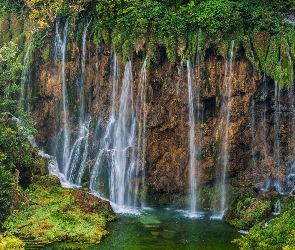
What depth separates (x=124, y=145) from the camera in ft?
75.0

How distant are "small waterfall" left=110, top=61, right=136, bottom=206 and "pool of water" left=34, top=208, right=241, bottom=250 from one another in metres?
2.15

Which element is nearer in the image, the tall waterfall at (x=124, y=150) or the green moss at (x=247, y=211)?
the green moss at (x=247, y=211)

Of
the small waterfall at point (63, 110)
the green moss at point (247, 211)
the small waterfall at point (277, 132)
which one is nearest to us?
the green moss at point (247, 211)

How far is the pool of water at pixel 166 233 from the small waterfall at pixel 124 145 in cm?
215

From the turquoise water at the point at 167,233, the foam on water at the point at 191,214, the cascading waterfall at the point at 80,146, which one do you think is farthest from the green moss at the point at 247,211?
the cascading waterfall at the point at 80,146

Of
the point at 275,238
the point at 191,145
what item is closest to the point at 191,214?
the point at 191,145

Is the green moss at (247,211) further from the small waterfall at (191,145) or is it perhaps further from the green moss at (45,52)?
the green moss at (45,52)

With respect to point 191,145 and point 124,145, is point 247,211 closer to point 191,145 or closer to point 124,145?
point 191,145

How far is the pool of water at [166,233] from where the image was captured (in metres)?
16.3

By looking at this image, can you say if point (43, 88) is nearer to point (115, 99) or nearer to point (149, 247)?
point (115, 99)

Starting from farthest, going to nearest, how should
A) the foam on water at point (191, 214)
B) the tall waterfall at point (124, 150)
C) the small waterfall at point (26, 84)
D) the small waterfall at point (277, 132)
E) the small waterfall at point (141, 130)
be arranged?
the small waterfall at point (26, 84) < the small waterfall at point (141, 130) < the tall waterfall at point (124, 150) < the small waterfall at point (277, 132) < the foam on water at point (191, 214)

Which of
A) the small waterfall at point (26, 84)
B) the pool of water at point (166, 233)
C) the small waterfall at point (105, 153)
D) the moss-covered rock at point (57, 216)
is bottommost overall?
the pool of water at point (166, 233)

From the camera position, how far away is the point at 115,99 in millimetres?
23312

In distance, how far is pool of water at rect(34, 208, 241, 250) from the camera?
53.5 feet
